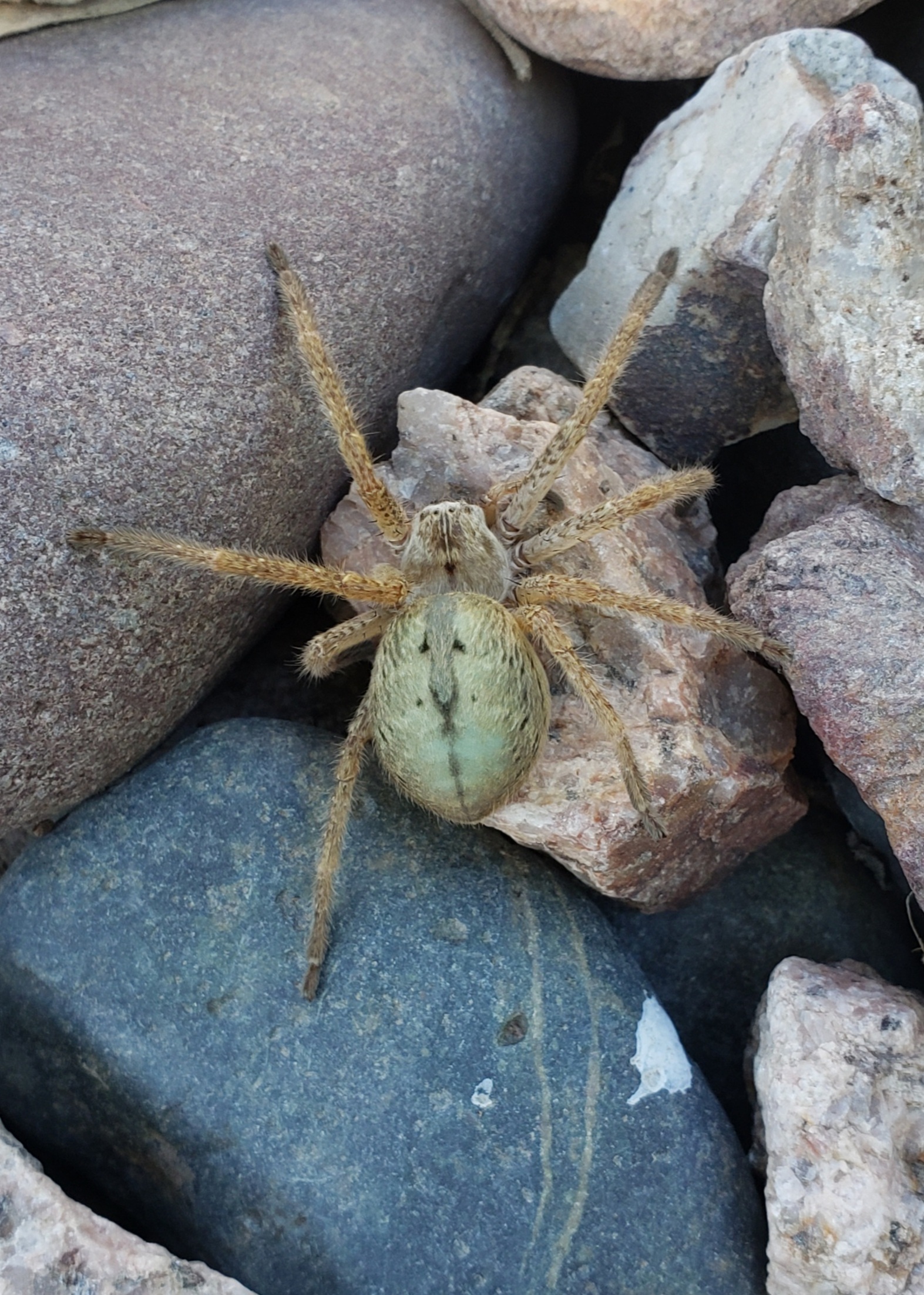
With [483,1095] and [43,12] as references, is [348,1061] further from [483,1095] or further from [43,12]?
[43,12]

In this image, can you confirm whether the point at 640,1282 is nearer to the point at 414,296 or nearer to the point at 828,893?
the point at 828,893

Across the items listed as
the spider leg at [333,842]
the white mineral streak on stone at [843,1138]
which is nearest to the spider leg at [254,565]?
the spider leg at [333,842]

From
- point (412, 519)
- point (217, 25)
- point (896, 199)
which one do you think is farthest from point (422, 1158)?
point (217, 25)

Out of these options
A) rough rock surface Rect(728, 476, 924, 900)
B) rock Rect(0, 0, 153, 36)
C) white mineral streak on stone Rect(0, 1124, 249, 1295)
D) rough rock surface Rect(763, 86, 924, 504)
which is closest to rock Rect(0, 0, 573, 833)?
rock Rect(0, 0, 153, 36)

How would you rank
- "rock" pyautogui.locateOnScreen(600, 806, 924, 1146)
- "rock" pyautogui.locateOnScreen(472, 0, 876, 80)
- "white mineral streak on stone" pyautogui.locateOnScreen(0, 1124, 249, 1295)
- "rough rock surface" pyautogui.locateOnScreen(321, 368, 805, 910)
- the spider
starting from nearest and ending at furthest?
"white mineral streak on stone" pyautogui.locateOnScreen(0, 1124, 249, 1295) < the spider < "rough rock surface" pyautogui.locateOnScreen(321, 368, 805, 910) < "rock" pyautogui.locateOnScreen(600, 806, 924, 1146) < "rock" pyautogui.locateOnScreen(472, 0, 876, 80)

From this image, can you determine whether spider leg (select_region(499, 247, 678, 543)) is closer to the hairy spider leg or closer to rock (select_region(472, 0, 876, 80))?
the hairy spider leg

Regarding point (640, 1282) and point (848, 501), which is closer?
point (640, 1282)
